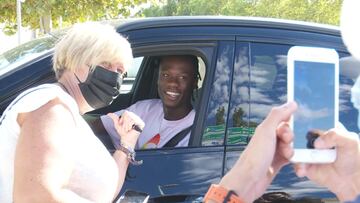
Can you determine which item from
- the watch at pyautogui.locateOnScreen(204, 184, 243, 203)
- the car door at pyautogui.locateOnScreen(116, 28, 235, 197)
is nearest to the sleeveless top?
the car door at pyautogui.locateOnScreen(116, 28, 235, 197)

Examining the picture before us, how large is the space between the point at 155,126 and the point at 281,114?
1918 millimetres

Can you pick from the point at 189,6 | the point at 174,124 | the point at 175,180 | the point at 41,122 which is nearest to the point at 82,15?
the point at 174,124

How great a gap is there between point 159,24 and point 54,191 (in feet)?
3.96

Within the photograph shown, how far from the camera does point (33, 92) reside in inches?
70.1

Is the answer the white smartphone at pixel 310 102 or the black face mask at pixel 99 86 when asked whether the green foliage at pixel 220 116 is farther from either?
the white smartphone at pixel 310 102

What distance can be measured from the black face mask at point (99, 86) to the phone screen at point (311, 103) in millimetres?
1023

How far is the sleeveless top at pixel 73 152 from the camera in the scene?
1.76m

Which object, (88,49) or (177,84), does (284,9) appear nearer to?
(177,84)

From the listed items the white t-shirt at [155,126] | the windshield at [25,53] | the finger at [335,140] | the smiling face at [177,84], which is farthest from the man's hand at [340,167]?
the smiling face at [177,84]

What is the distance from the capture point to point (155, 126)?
3.10m

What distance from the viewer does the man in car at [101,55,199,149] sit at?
2980 millimetres

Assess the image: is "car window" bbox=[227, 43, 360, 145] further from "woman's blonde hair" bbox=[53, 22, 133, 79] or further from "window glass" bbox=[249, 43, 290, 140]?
"woman's blonde hair" bbox=[53, 22, 133, 79]

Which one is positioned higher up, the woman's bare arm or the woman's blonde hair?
the woman's blonde hair

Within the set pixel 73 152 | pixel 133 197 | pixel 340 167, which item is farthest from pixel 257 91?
pixel 340 167
